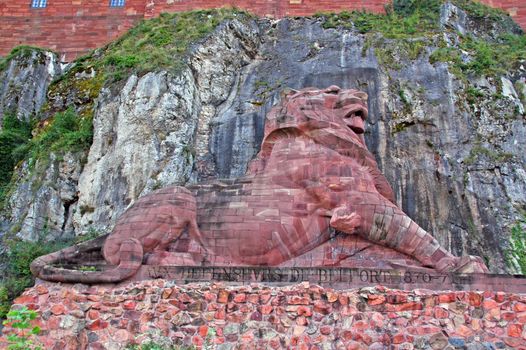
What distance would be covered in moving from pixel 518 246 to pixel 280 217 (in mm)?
6650

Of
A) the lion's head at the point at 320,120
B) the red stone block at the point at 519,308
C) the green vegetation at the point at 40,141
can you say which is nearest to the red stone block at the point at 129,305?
the lion's head at the point at 320,120

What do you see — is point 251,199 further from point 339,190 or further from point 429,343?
point 429,343

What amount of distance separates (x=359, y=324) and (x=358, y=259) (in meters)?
1.68

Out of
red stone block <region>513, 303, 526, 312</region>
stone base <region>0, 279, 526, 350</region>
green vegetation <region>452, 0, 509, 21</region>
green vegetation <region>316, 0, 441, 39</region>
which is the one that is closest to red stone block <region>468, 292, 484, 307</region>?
stone base <region>0, 279, 526, 350</region>

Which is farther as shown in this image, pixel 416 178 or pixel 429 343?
pixel 416 178

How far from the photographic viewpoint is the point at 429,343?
943 cm

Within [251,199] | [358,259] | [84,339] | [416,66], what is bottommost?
[84,339]

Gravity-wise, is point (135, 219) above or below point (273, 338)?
above

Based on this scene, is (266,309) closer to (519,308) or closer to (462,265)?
(462,265)

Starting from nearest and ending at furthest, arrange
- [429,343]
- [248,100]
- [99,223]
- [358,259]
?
[429,343] → [358,259] → [99,223] → [248,100]

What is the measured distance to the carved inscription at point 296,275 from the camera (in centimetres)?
1024

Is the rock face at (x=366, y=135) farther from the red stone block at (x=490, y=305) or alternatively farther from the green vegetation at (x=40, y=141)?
the red stone block at (x=490, y=305)

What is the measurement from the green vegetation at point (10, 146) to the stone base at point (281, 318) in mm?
11959

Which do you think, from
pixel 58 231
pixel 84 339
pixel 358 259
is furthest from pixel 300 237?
pixel 58 231
